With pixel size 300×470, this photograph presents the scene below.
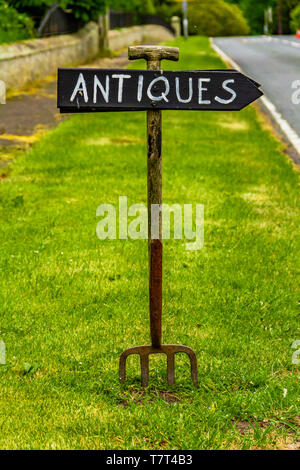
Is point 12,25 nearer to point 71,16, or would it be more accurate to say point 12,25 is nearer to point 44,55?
point 44,55

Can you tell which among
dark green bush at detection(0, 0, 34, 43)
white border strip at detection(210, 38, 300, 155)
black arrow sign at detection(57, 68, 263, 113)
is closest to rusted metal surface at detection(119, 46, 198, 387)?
black arrow sign at detection(57, 68, 263, 113)

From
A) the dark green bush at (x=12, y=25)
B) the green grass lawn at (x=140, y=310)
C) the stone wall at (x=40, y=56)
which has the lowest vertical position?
the green grass lawn at (x=140, y=310)

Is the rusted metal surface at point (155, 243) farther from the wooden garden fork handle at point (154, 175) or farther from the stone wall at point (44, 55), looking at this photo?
the stone wall at point (44, 55)

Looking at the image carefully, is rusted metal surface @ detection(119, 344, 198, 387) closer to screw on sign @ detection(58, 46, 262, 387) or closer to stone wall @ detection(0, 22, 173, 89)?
screw on sign @ detection(58, 46, 262, 387)

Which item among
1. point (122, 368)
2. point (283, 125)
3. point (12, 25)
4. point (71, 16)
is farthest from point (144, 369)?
point (71, 16)

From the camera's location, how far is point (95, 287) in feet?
14.9

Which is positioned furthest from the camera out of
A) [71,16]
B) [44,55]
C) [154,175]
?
[71,16]

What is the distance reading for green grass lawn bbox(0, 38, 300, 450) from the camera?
3.05 meters

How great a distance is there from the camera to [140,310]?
4.21m

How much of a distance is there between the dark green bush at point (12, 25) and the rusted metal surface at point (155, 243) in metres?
11.2

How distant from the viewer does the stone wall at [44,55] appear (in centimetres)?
1272

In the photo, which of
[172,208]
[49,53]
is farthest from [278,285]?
[49,53]

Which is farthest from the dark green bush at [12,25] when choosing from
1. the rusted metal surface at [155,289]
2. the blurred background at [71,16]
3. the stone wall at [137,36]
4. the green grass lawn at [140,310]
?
the rusted metal surface at [155,289]

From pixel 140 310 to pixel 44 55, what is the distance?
38.9 feet
